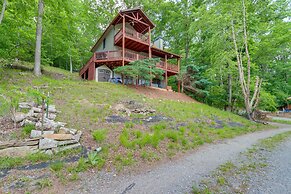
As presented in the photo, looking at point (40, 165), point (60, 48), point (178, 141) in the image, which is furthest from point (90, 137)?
point (60, 48)

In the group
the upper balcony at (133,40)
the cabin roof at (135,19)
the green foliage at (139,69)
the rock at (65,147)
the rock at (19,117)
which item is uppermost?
the cabin roof at (135,19)

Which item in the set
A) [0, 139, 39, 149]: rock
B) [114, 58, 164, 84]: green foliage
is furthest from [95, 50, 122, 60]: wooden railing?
[0, 139, 39, 149]: rock

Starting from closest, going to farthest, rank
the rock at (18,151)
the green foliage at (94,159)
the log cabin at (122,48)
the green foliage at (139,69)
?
the rock at (18,151) → the green foliage at (94,159) → the green foliage at (139,69) → the log cabin at (122,48)

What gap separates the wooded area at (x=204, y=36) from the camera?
38.3 ft

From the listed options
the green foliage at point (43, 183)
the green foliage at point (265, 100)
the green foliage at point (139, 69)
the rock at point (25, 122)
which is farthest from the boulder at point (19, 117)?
the green foliage at point (265, 100)

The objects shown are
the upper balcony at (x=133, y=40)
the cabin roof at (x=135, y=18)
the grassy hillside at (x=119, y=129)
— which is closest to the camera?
the grassy hillside at (x=119, y=129)

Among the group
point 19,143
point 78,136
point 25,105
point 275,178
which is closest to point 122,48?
point 25,105

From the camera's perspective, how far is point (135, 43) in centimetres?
1627

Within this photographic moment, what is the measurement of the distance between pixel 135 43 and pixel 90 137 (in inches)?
528

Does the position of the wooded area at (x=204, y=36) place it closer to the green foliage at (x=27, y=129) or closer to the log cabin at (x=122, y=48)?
the log cabin at (x=122, y=48)

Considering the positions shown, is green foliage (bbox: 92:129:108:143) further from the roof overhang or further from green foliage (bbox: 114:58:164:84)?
the roof overhang

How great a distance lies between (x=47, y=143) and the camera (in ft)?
13.1

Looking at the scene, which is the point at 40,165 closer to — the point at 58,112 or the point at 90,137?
the point at 90,137

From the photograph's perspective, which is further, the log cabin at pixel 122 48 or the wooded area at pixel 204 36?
the log cabin at pixel 122 48
